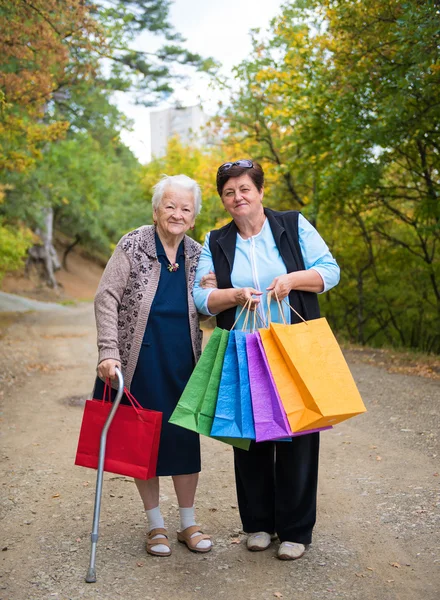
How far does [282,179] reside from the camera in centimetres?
1680

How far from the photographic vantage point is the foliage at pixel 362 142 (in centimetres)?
937

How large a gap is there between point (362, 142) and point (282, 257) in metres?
7.20

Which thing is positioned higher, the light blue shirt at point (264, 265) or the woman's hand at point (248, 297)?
the light blue shirt at point (264, 265)

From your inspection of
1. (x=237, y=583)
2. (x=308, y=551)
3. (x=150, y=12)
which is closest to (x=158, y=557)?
(x=237, y=583)

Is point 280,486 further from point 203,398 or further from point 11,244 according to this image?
point 11,244

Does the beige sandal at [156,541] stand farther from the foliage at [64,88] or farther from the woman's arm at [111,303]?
the foliage at [64,88]

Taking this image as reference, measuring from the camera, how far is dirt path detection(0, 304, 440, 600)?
10.9 ft

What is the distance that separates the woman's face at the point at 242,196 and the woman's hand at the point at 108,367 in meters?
1.00

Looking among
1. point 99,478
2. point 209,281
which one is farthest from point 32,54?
point 99,478

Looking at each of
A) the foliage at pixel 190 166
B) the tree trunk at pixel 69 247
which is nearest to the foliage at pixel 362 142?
the foliage at pixel 190 166

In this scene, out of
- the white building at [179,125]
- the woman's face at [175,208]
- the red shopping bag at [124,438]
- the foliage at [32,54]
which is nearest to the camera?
the red shopping bag at [124,438]

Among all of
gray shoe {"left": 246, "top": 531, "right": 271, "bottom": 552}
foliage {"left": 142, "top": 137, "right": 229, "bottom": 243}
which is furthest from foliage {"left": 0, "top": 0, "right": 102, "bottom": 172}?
foliage {"left": 142, "top": 137, "right": 229, "bottom": 243}

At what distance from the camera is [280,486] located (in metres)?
3.68

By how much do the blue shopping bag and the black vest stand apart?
285mm
